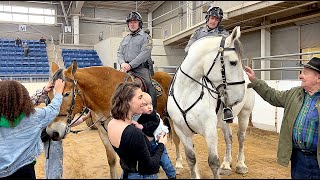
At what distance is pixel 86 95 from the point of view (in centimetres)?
287

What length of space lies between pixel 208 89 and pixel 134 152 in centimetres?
146

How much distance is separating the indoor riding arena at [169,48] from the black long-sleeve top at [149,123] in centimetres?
46

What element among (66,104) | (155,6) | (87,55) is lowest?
(66,104)

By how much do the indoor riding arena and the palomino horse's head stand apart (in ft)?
1.69

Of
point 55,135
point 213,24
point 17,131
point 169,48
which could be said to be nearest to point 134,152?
point 17,131

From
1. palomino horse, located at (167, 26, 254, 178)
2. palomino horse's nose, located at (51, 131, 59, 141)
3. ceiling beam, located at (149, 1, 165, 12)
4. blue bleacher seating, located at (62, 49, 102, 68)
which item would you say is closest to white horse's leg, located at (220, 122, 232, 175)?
palomino horse, located at (167, 26, 254, 178)

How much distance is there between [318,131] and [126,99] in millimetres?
1432

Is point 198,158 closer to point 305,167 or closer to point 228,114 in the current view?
point 228,114

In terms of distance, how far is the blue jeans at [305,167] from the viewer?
1993 mm

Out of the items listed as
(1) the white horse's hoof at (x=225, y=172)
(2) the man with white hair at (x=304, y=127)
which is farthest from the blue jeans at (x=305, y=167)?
(1) the white horse's hoof at (x=225, y=172)

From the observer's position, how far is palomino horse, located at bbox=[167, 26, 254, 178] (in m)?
2.45

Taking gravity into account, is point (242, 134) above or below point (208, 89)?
below

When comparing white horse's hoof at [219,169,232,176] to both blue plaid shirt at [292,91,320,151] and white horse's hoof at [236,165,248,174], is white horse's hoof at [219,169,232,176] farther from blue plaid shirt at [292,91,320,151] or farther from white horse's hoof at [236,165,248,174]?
blue plaid shirt at [292,91,320,151]

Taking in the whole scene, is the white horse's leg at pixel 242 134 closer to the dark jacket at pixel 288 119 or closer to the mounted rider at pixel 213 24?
the mounted rider at pixel 213 24
